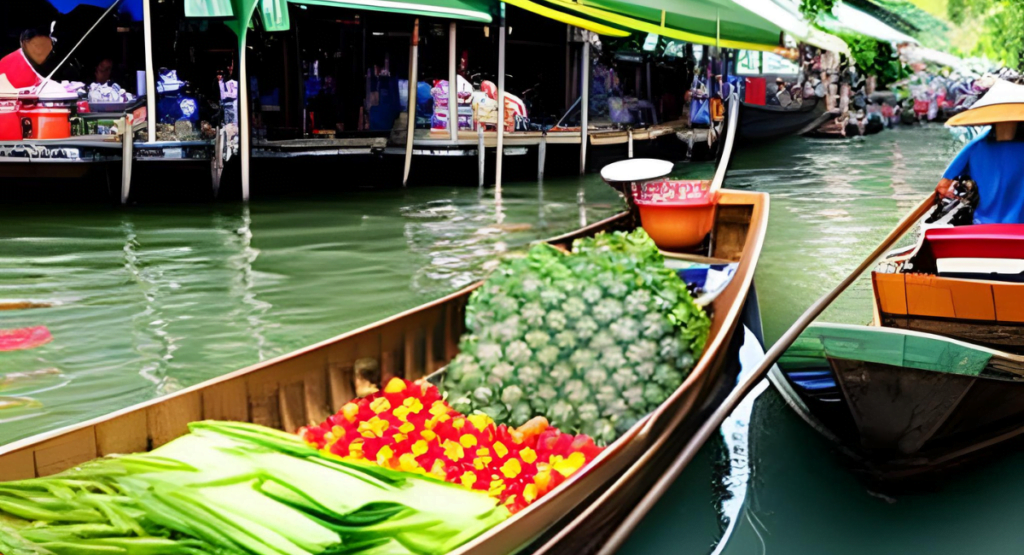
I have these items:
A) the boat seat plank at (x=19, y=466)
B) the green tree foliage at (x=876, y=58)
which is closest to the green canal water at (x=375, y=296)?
the boat seat plank at (x=19, y=466)

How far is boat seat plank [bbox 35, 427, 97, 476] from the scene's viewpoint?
2.76 metres

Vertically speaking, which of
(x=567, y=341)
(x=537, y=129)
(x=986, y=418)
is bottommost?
(x=986, y=418)

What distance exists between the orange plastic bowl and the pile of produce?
3.17m

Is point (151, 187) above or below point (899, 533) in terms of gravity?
above

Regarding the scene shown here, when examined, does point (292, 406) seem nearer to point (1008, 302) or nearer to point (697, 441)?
point (697, 441)

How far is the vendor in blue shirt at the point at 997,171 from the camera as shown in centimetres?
487

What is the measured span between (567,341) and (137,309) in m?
4.70

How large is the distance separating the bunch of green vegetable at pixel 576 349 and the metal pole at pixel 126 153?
8577 mm

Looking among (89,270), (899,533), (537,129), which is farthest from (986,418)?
(537,129)

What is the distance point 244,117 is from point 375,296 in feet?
15.3

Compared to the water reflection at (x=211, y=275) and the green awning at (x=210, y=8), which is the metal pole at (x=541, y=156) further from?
the green awning at (x=210, y=8)

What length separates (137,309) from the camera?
705 centimetres

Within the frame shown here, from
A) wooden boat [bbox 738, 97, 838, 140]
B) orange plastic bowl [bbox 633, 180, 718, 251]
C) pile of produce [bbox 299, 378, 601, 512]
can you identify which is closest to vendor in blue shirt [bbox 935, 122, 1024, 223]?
orange plastic bowl [bbox 633, 180, 718, 251]

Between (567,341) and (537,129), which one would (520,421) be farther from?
(537,129)
